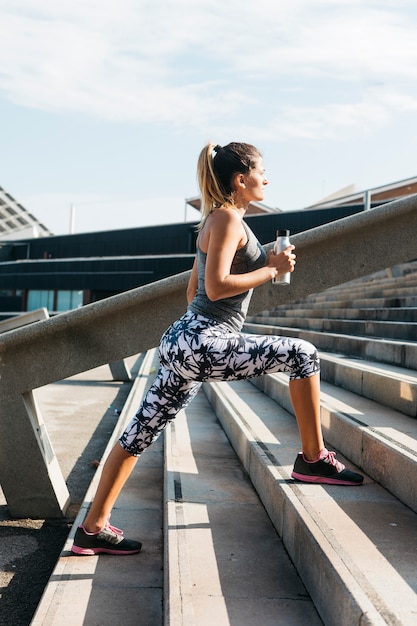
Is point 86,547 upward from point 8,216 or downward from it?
downward

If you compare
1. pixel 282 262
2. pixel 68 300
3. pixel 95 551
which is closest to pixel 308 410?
pixel 282 262

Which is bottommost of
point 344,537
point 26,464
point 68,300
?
point 26,464

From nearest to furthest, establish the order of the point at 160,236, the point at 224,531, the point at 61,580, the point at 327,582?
1. the point at 327,582
2. the point at 61,580
3. the point at 224,531
4. the point at 160,236

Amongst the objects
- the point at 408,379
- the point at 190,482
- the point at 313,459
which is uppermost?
the point at 408,379

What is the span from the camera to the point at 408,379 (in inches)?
170

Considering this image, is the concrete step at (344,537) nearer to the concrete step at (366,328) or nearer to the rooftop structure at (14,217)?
the concrete step at (366,328)

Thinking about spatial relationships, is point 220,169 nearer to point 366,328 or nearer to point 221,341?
point 221,341

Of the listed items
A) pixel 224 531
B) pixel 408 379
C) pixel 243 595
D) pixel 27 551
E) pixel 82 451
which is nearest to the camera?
pixel 243 595

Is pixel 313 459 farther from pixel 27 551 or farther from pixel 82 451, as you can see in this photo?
pixel 82 451

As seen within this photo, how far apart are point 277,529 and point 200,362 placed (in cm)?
93

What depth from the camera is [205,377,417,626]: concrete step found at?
2.08 meters

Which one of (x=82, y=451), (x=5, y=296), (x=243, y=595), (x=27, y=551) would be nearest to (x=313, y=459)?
(x=243, y=595)

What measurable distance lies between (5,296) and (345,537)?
58.0m

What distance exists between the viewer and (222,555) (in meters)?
2.97
